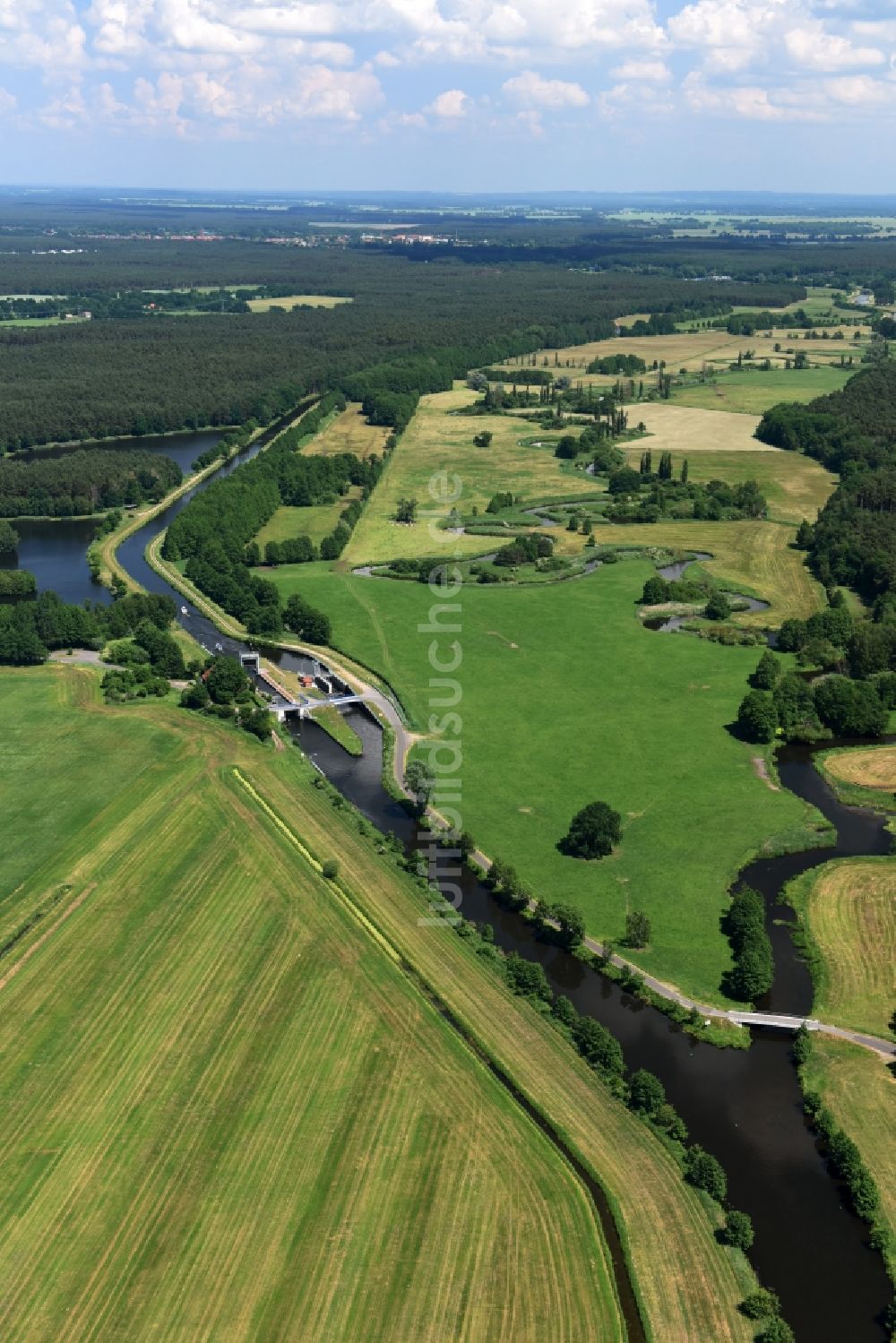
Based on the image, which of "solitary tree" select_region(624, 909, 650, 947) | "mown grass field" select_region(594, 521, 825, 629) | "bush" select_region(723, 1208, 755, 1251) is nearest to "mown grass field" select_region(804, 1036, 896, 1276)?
"bush" select_region(723, 1208, 755, 1251)

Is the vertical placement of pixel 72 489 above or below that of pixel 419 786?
above

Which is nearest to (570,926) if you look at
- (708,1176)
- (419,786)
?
(708,1176)

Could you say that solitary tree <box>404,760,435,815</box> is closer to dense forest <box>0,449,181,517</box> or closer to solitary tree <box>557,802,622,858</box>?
solitary tree <box>557,802,622,858</box>

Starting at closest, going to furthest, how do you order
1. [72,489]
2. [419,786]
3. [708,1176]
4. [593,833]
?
[708,1176]
[593,833]
[419,786]
[72,489]

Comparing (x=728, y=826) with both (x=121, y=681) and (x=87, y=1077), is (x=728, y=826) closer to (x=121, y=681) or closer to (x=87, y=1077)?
(x=87, y=1077)

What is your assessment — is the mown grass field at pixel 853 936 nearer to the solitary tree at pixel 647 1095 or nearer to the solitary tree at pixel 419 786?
the solitary tree at pixel 647 1095

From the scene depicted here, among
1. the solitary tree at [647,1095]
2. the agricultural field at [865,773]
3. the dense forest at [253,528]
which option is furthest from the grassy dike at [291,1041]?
the agricultural field at [865,773]

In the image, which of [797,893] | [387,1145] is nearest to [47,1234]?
[387,1145]

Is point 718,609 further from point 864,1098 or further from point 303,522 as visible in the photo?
point 864,1098
